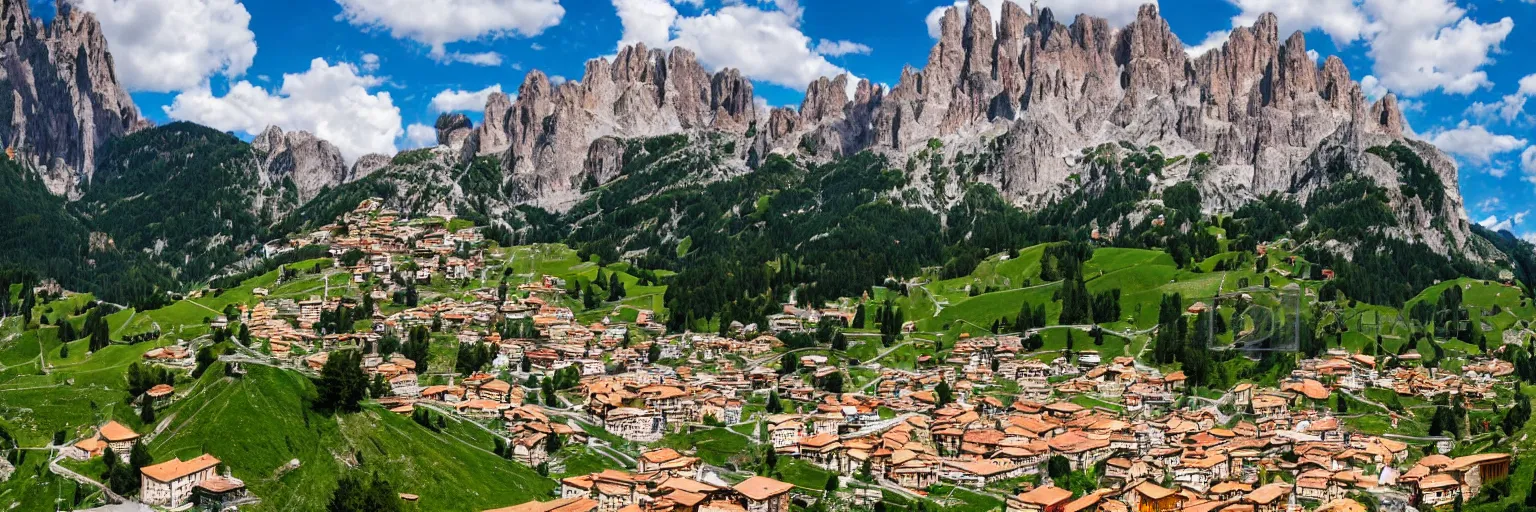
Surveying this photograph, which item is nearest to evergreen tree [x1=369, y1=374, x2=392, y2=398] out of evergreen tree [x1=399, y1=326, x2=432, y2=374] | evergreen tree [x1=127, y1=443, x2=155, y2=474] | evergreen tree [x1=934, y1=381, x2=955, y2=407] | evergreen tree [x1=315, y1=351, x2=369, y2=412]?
evergreen tree [x1=315, y1=351, x2=369, y2=412]

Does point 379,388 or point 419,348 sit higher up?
point 419,348

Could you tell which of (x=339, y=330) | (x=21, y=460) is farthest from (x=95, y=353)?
(x=21, y=460)

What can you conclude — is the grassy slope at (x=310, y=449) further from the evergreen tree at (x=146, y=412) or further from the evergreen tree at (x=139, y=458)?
the evergreen tree at (x=146, y=412)

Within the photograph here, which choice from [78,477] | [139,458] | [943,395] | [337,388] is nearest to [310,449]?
[337,388]

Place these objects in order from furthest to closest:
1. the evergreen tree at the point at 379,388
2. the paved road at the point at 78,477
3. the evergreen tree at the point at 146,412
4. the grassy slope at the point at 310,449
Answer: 1. the evergreen tree at the point at 379,388
2. the evergreen tree at the point at 146,412
3. the grassy slope at the point at 310,449
4. the paved road at the point at 78,477

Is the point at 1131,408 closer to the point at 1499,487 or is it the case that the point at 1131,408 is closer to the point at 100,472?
the point at 1499,487

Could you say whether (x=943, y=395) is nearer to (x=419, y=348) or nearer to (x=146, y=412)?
(x=419, y=348)

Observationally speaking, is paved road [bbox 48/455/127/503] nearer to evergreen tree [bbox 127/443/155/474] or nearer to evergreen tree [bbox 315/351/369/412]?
evergreen tree [bbox 127/443/155/474]

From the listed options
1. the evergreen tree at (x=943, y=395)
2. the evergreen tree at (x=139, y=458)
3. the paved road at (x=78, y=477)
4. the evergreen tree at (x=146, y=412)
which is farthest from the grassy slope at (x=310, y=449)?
the evergreen tree at (x=943, y=395)

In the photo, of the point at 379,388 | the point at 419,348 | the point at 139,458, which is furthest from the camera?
the point at 419,348

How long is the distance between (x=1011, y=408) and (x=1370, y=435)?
3115 cm

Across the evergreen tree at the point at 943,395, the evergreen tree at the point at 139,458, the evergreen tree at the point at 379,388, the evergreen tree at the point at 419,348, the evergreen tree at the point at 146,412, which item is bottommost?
the evergreen tree at the point at 139,458

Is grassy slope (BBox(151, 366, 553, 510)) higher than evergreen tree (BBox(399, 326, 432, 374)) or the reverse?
the reverse

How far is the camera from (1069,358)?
143000 mm
